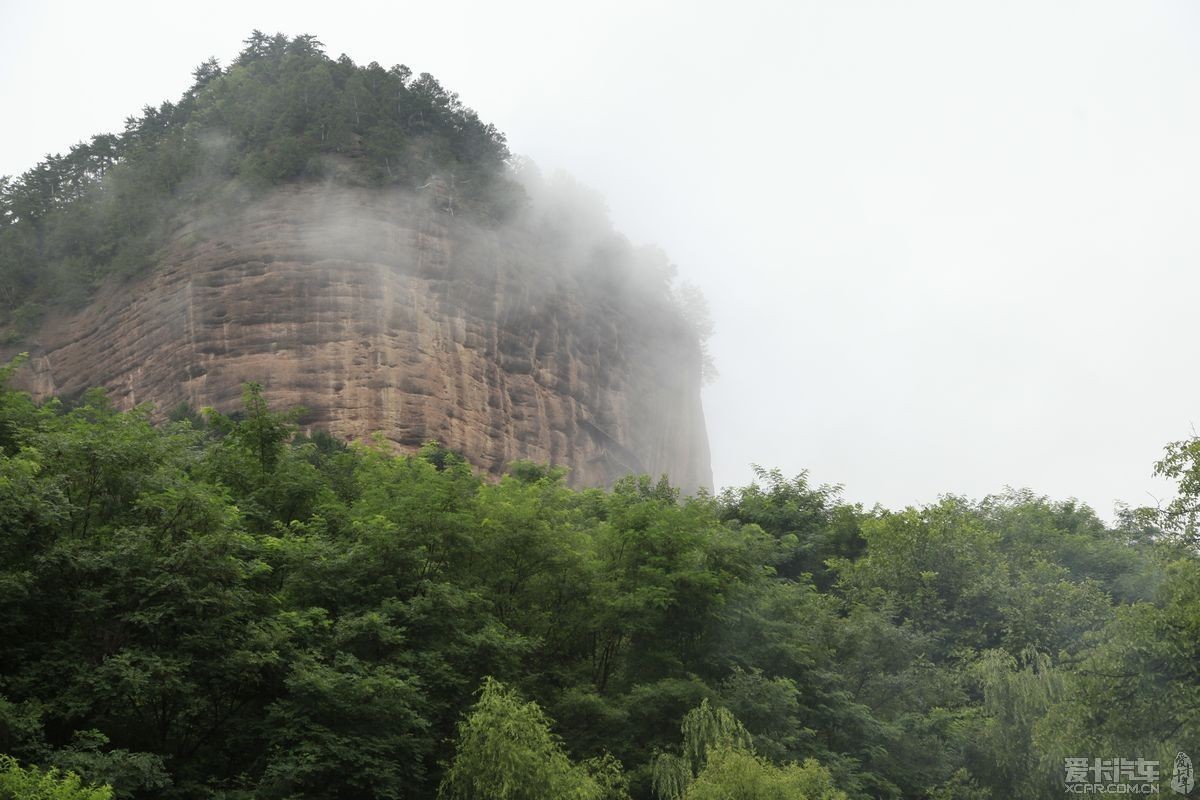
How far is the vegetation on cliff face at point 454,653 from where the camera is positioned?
1786 cm

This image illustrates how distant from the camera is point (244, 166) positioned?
5416 centimetres

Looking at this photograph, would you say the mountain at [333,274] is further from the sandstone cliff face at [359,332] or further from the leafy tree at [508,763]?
the leafy tree at [508,763]

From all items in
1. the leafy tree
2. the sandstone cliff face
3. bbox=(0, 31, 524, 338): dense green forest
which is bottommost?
the leafy tree

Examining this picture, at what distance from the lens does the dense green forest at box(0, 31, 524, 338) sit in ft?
178

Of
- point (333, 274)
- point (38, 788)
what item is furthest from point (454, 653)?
point (333, 274)

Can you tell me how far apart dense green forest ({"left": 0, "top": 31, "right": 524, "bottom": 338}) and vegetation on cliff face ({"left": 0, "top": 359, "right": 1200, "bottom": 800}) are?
91.7 ft

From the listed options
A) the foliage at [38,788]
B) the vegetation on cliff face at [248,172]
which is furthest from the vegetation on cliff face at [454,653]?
the vegetation on cliff face at [248,172]

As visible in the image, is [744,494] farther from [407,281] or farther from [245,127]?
[245,127]

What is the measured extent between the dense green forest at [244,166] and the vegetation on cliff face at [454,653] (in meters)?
28.0

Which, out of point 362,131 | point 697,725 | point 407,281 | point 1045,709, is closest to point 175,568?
point 697,725

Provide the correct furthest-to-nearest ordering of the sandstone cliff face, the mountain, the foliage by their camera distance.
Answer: the mountain, the sandstone cliff face, the foliage

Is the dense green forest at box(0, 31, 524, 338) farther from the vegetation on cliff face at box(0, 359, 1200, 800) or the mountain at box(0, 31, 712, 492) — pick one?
the vegetation on cliff face at box(0, 359, 1200, 800)

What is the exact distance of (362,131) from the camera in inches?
2229

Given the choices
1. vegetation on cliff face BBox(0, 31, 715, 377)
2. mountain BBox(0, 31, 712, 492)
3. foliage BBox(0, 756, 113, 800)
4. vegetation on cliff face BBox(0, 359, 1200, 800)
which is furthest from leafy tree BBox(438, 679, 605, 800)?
vegetation on cliff face BBox(0, 31, 715, 377)
